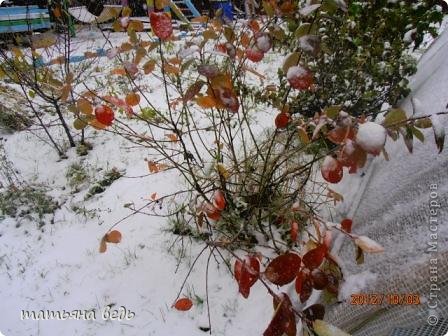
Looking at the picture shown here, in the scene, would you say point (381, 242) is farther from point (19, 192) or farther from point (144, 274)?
point (19, 192)

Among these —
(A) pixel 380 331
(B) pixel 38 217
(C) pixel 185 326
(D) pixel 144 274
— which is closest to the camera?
(A) pixel 380 331

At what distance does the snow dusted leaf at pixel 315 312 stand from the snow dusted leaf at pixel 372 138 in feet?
1.46

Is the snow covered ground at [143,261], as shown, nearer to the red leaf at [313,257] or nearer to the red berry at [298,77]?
the red leaf at [313,257]

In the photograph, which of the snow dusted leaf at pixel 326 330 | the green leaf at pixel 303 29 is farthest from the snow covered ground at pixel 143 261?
the green leaf at pixel 303 29

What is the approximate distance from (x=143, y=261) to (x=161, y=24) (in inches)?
56.0

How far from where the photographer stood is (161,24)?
1248 millimetres

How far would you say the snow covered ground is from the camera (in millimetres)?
1303

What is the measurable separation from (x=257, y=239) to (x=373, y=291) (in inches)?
40.6

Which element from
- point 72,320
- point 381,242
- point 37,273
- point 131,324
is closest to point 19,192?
point 37,273

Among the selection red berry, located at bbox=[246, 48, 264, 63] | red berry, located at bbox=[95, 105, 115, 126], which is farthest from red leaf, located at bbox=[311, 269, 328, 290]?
red berry, located at bbox=[95, 105, 115, 126]

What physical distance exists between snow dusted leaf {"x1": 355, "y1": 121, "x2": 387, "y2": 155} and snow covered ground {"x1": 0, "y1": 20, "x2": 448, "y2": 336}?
0.48 meters

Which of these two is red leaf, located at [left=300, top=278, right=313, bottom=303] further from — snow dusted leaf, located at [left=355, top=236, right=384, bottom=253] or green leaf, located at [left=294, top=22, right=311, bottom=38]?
green leaf, located at [left=294, top=22, right=311, bottom=38]

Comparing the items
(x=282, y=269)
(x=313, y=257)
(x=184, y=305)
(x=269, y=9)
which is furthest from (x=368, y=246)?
(x=184, y=305)

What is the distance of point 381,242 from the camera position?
1275mm
